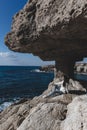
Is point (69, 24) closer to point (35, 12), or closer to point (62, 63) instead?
point (35, 12)

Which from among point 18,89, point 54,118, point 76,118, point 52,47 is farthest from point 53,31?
point 18,89

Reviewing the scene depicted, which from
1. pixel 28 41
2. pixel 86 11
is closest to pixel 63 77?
pixel 28 41

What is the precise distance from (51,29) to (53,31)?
1.02 ft

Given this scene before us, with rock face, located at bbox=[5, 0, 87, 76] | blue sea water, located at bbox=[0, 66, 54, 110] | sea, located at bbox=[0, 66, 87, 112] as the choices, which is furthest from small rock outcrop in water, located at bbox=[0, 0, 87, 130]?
blue sea water, located at bbox=[0, 66, 54, 110]

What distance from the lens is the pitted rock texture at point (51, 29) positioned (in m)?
18.3

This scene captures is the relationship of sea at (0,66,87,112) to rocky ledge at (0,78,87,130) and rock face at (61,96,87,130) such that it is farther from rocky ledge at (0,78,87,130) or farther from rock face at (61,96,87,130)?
rock face at (61,96,87,130)

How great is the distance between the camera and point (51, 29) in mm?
20953

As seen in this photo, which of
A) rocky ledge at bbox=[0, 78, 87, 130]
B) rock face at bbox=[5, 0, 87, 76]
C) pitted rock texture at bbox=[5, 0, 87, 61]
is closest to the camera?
rocky ledge at bbox=[0, 78, 87, 130]

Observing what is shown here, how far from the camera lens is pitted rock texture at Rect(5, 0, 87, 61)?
18.3m

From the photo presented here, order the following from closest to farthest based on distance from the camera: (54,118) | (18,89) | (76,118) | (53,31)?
(76,118)
(54,118)
(53,31)
(18,89)

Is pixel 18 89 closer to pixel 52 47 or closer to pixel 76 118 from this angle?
pixel 52 47

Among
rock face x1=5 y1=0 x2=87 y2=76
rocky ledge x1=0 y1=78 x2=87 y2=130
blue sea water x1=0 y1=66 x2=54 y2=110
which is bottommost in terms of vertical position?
blue sea water x1=0 y1=66 x2=54 y2=110

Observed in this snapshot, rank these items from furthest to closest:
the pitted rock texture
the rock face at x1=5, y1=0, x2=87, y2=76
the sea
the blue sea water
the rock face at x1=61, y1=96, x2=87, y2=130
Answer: the blue sea water < the sea < the rock face at x1=5, y1=0, x2=87, y2=76 < the pitted rock texture < the rock face at x1=61, y1=96, x2=87, y2=130

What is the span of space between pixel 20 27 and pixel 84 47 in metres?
7.67
